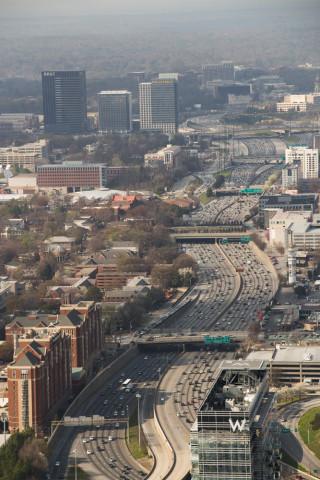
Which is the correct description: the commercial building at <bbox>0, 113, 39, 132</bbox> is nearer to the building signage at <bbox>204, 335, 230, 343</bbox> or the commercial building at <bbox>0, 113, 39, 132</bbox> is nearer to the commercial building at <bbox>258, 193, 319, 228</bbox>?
the commercial building at <bbox>258, 193, 319, 228</bbox>

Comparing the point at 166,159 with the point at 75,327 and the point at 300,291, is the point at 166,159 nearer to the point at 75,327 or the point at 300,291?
the point at 300,291

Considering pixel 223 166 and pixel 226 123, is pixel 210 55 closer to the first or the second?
pixel 226 123

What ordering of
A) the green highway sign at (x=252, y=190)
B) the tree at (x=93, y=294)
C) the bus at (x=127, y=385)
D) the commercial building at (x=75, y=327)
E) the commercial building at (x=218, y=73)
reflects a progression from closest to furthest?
the bus at (x=127, y=385), the commercial building at (x=75, y=327), the tree at (x=93, y=294), the green highway sign at (x=252, y=190), the commercial building at (x=218, y=73)

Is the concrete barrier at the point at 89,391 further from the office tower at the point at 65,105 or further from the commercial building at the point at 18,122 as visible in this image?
the commercial building at the point at 18,122

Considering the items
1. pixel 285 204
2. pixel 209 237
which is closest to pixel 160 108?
pixel 285 204

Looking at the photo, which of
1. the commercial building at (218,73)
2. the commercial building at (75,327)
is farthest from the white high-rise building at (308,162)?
the commercial building at (218,73)

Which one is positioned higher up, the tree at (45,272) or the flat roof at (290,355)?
the flat roof at (290,355)
